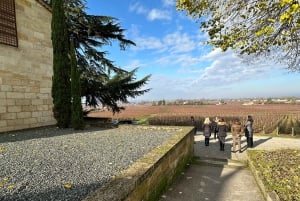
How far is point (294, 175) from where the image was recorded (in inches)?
246

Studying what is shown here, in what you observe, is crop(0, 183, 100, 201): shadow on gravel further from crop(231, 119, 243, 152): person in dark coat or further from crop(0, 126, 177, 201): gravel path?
crop(231, 119, 243, 152): person in dark coat

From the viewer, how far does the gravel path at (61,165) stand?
3.70m

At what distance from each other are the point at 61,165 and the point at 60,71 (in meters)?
7.43

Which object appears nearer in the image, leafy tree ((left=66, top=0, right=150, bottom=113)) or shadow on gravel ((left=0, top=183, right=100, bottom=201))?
shadow on gravel ((left=0, top=183, right=100, bottom=201))

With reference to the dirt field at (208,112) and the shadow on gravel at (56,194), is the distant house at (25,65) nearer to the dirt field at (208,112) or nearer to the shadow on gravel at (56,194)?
the shadow on gravel at (56,194)

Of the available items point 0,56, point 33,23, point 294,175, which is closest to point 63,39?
point 33,23

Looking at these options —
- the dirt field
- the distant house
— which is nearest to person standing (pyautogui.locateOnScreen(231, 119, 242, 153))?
the distant house

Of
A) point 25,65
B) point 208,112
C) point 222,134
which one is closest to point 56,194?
point 25,65

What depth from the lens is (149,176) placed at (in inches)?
186

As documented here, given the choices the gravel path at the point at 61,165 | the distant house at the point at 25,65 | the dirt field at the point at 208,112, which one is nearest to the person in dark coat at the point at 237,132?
the gravel path at the point at 61,165

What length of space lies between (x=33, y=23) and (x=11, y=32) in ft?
4.60

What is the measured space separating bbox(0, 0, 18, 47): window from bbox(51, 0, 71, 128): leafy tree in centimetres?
188

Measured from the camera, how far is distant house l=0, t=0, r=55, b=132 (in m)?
9.56

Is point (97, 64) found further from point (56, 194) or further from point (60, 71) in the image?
point (56, 194)
